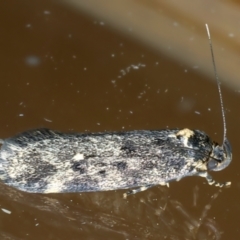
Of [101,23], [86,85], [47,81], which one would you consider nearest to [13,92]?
[47,81]

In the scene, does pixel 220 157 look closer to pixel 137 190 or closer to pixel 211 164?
pixel 211 164

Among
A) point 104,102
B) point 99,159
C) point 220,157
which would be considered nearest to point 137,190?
point 99,159

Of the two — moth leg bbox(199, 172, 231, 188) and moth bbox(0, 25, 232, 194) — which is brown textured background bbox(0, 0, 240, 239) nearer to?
moth leg bbox(199, 172, 231, 188)

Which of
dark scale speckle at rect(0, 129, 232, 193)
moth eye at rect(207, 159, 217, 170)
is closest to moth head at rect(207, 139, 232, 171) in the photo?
moth eye at rect(207, 159, 217, 170)

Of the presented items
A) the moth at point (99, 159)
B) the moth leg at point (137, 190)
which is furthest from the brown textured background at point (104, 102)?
the moth at point (99, 159)

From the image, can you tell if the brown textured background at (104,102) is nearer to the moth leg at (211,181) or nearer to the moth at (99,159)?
the moth leg at (211,181)
